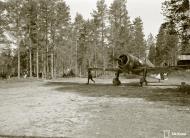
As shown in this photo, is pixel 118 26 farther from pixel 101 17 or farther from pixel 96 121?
pixel 96 121

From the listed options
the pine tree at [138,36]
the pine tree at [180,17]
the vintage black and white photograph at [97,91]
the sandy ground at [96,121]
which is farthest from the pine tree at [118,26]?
the sandy ground at [96,121]

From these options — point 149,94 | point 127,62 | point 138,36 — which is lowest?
point 149,94

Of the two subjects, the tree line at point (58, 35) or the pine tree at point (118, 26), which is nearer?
the tree line at point (58, 35)

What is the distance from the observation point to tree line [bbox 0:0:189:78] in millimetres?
45406

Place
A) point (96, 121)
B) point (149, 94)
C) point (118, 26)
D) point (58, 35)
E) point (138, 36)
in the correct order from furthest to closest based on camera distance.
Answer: point (138, 36) → point (118, 26) → point (58, 35) → point (149, 94) → point (96, 121)

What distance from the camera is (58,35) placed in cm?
5416

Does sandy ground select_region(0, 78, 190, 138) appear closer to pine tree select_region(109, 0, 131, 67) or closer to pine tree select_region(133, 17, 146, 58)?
pine tree select_region(109, 0, 131, 67)

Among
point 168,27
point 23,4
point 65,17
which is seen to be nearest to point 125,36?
point 65,17

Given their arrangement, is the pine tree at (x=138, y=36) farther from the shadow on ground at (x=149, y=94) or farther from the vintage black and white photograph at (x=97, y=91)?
the shadow on ground at (x=149, y=94)

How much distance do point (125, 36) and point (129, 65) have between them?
44.1 m

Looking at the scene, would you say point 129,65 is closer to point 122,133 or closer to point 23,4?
point 122,133

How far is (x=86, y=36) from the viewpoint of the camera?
86500 mm

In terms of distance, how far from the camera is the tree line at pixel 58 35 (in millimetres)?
45406

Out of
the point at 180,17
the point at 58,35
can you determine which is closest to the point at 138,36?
the point at 58,35
